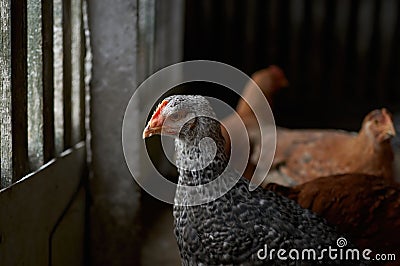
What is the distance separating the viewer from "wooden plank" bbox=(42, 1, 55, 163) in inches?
91.3

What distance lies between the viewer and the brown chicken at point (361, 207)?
2301 millimetres

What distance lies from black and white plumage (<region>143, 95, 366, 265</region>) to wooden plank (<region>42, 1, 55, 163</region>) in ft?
1.99

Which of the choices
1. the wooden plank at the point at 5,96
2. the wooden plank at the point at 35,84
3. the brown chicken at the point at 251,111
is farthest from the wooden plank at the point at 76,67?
the wooden plank at the point at 5,96

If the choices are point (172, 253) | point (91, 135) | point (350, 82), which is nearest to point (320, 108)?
point (350, 82)

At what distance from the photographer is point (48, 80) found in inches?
94.4

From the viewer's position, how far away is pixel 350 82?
25.7 feet

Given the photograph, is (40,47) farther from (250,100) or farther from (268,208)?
(250,100)

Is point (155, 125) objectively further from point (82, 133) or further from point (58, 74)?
point (82, 133)

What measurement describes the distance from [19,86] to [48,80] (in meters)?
0.37

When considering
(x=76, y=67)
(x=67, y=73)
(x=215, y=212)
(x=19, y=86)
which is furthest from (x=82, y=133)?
(x=215, y=212)

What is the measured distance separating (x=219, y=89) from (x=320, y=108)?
1341 mm

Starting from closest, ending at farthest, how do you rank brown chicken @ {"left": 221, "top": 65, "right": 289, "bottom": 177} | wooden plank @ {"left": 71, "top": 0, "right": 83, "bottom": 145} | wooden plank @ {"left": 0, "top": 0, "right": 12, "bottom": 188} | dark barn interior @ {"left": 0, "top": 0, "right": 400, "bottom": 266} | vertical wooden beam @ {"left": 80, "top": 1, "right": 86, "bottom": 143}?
wooden plank @ {"left": 0, "top": 0, "right": 12, "bottom": 188} < dark barn interior @ {"left": 0, "top": 0, "right": 400, "bottom": 266} < wooden plank @ {"left": 71, "top": 0, "right": 83, "bottom": 145} < vertical wooden beam @ {"left": 80, "top": 1, "right": 86, "bottom": 143} < brown chicken @ {"left": 221, "top": 65, "right": 289, "bottom": 177}

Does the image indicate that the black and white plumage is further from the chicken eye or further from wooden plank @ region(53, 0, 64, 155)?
wooden plank @ region(53, 0, 64, 155)

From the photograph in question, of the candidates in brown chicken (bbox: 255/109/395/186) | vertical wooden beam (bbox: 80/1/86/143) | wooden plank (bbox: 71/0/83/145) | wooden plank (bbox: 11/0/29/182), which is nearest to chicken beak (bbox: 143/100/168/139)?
wooden plank (bbox: 11/0/29/182)
